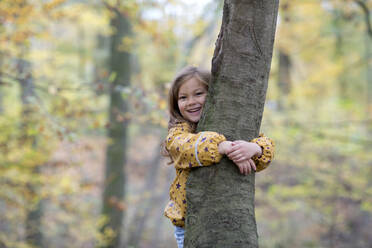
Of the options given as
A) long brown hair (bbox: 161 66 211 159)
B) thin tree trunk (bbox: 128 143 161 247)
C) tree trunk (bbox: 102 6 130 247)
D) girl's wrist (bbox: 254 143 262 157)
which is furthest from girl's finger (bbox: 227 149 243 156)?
thin tree trunk (bbox: 128 143 161 247)

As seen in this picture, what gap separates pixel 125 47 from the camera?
782 cm

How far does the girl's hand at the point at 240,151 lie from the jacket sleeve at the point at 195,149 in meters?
0.06

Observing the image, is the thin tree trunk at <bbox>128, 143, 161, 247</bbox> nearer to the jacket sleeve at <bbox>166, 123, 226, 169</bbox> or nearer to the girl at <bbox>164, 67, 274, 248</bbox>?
the girl at <bbox>164, 67, 274, 248</bbox>

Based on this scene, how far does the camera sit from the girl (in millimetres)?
1797

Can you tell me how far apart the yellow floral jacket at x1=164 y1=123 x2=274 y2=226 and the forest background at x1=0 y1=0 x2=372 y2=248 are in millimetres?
2609

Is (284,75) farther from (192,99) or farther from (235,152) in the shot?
(235,152)

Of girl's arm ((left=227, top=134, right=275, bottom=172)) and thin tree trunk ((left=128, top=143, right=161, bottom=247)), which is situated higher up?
girl's arm ((left=227, top=134, right=275, bottom=172))

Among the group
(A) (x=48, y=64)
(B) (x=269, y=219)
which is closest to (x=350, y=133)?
(B) (x=269, y=219)

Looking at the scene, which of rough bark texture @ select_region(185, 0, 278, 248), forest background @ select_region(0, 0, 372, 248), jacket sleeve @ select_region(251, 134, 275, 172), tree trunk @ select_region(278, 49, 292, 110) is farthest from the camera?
tree trunk @ select_region(278, 49, 292, 110)

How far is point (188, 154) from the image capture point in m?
1.88

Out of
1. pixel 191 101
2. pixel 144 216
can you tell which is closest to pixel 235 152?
pixel 191 101

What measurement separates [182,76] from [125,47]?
5.80 metres

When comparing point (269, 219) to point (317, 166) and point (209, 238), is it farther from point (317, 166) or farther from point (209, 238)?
point (209, 238)

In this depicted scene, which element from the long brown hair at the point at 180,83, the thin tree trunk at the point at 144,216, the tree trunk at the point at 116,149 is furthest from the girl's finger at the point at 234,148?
the thin tree trunk at the point at 144,216
